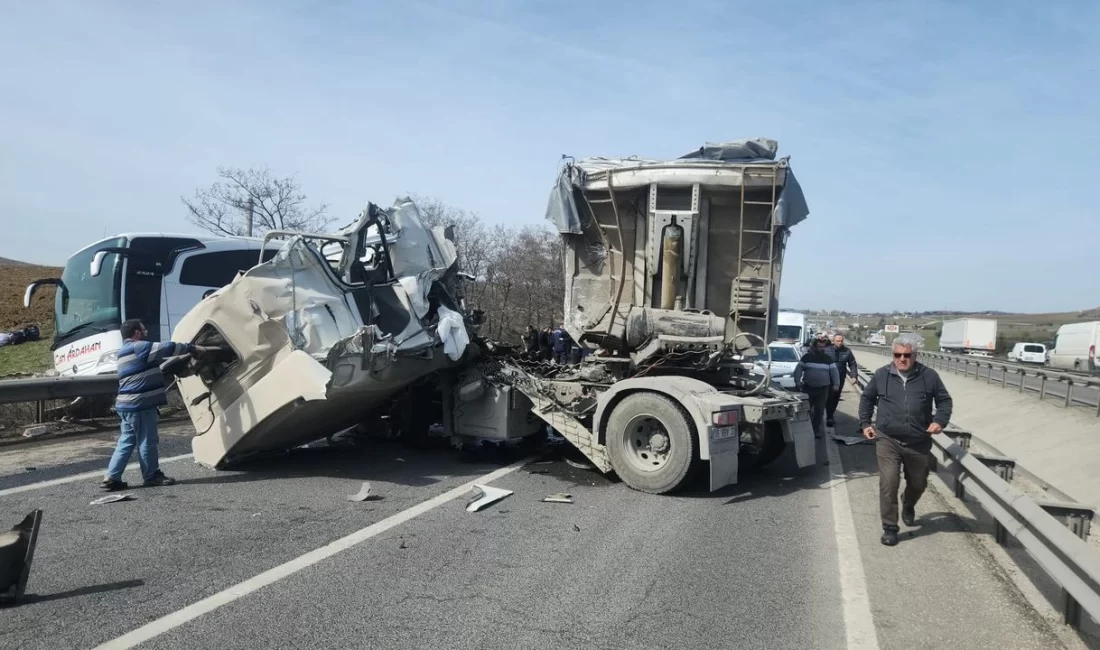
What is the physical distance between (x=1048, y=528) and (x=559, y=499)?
372 cm

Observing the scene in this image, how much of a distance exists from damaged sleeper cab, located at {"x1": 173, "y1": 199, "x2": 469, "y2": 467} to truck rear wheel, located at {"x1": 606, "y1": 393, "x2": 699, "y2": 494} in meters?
2.01

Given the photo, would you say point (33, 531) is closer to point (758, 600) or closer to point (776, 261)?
point (758, 600)

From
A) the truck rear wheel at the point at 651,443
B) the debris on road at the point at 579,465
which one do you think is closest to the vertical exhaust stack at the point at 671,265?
the truck rear wheel at the point at 651,443

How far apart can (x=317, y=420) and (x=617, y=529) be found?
3.49 meters

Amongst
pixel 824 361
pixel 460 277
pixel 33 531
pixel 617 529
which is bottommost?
pixel 617 529

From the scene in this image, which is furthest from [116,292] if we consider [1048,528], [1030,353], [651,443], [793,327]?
[1030,353]

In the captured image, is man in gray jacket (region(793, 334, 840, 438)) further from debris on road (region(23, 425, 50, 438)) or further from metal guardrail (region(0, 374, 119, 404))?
debris on road (region(23, 425, 50, 438))

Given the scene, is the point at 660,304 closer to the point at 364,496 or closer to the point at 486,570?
the point at 364,496

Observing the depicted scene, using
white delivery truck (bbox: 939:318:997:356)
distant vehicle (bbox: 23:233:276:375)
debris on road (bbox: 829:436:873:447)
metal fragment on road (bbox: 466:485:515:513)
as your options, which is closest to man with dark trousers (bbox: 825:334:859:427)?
debris on road (bbox: 829:436:873:447)

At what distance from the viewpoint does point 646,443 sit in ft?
24.1

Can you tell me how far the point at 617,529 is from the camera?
19.1ft

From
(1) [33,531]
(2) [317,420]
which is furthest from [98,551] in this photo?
(2) [317,420]

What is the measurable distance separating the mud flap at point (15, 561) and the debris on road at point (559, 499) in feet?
12.6

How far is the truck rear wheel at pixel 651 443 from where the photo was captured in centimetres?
686
